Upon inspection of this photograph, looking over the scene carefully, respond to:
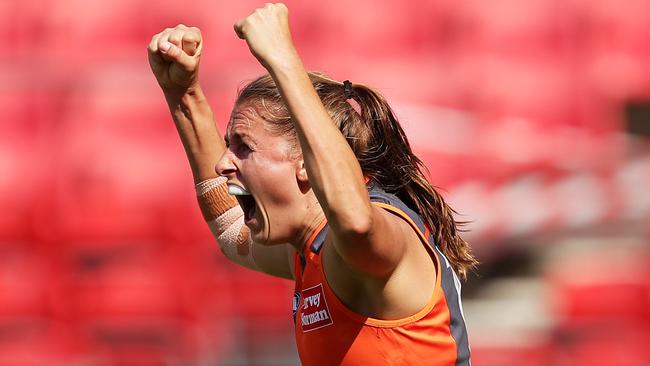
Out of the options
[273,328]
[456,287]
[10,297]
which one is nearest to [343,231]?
[456,287]

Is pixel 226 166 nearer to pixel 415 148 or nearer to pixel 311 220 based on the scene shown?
pixel 311 220

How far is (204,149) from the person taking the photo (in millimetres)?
2971

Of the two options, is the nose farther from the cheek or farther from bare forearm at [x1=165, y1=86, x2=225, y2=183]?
bare forearm at [x1=165, y1=86, x2=225, y2=183]

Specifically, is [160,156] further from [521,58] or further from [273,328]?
[521,58]

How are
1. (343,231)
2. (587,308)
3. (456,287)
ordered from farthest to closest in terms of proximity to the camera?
(587,308) → (456,287) → (343,231)

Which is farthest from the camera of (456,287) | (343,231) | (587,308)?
(587,308)

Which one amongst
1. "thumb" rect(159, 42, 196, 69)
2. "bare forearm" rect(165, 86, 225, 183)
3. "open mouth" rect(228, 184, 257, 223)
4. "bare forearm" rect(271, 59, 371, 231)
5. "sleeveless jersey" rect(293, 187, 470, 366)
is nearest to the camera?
"bare forearm" rect(271, 59, 371, 231)

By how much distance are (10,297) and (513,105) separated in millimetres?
2531

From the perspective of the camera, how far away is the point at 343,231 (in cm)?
198

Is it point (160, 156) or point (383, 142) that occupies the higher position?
point (160, 156)

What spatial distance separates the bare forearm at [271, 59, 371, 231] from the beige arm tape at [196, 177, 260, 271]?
1015 millimetres

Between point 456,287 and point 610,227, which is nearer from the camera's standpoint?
point 456,287

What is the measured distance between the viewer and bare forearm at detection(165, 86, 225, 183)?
293 centimetres

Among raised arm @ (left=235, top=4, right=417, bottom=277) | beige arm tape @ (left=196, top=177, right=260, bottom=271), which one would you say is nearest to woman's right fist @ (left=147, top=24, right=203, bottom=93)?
beige arm tape @ (left=196, top=177, right=260, bottom=271)
